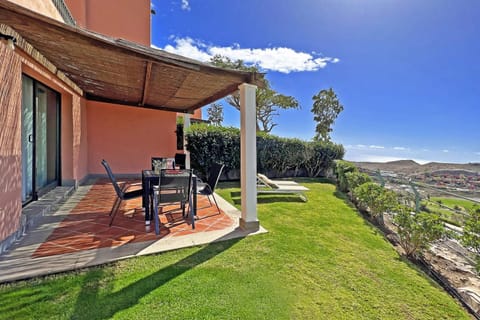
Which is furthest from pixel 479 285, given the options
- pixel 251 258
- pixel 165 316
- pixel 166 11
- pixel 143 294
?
pixel 166 11

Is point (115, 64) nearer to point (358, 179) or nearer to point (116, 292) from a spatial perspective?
point (116, 292)

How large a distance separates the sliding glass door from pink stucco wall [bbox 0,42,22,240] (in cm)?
119

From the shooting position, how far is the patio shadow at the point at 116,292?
207cm

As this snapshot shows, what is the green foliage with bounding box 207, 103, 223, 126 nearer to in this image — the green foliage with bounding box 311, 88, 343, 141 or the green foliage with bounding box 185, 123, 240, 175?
the green foliage with bounding box 311, 88, 343, 141

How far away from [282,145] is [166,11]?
9.34 meters

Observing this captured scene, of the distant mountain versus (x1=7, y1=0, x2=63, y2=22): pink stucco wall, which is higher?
(x1=7, y1=0, x2=63, y2=22): pink stucco wall

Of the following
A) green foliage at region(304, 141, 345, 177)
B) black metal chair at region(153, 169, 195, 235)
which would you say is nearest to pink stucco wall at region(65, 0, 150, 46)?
black metal chair at region(153, 169, 195, 235)

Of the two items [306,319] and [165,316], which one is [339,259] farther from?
[165,316]

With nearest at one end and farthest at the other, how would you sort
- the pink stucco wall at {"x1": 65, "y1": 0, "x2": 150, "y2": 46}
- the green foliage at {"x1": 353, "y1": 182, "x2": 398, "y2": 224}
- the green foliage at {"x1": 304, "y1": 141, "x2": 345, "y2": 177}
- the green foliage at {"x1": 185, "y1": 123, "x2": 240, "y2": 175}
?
the green foliage at {"x1": 353, "y1": 182, "x2": 398, "y2": 224}
the green foliage at {"x1": 185, "y1": 123, "x2": 240, "y2": 175}
the pink stucco wall at {"x1": 65, "y1": 0, "x2": 150, "y2": 46}
the green foliage at {"x1": 304, "y1": 141, "x2": 345, "y2": 177}

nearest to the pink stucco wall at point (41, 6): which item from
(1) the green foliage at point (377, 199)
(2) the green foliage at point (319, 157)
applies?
(1) the green foliage at point (377, 199)

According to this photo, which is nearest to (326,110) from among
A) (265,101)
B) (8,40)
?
(265,101)

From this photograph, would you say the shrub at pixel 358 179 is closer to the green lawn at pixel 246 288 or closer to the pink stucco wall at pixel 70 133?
the green lawn at pixel 246 288

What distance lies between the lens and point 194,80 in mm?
4918

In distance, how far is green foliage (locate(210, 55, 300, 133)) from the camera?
1906cm
